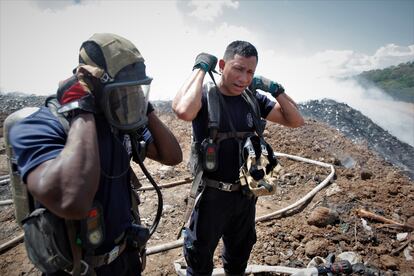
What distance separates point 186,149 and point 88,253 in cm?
693

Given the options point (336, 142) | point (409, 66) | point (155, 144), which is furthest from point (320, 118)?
point (409, 66)

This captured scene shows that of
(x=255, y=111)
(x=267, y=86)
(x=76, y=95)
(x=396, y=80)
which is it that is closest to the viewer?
(x=76, y=95)

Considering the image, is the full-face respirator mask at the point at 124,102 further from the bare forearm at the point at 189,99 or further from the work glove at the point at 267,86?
the work glove at the point at 267,86

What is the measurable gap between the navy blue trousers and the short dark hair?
1.27 meters

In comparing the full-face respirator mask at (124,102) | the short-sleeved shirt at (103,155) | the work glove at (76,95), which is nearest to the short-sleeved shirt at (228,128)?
the short-sleeved shirt at (103,155)

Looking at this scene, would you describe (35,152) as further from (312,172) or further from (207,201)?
(312,172)

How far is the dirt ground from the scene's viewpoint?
12.5 ft

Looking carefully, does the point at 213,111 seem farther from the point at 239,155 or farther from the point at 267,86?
the point at 267,86

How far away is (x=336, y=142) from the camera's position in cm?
912

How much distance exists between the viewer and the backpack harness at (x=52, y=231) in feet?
4.63

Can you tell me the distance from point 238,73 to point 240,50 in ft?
0.73

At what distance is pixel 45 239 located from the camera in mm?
1423

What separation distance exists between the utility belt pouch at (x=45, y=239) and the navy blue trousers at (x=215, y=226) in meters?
1.30

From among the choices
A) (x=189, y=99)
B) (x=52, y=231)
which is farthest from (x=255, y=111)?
(x=52, y=231)
